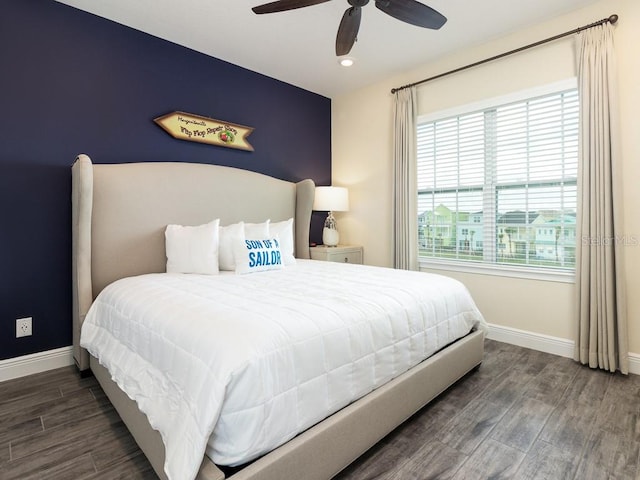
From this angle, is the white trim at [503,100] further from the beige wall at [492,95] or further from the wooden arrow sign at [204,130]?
the wooden arrow sign at [204,130]

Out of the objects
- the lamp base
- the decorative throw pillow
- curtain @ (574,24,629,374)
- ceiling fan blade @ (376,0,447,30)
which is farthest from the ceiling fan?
the lamp base

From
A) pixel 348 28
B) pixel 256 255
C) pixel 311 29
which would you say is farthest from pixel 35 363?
pixel 311 29

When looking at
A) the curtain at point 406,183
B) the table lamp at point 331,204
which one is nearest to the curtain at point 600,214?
the curtain at point 406,183

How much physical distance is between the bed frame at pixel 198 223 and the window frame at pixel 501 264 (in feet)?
3.14

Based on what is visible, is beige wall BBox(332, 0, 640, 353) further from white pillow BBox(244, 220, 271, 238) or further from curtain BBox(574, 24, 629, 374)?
white pillow BBox(244, 220, 271, 238)

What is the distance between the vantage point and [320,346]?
134cm

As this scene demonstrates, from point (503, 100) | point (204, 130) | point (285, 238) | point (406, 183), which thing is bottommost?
point (285, 238)

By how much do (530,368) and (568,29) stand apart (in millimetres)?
2563

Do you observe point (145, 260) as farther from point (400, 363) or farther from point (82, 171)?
point (400, 363)

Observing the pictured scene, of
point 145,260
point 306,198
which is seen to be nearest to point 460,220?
point 306,198

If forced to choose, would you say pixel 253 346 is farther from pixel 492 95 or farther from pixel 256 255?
pixel 492 95

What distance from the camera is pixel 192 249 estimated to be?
2664mm

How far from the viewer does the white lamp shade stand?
4004 millimetres

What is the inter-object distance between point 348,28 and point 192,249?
187 cm
